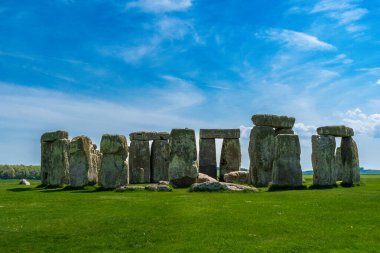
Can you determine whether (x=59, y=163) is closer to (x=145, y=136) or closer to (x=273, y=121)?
(x=145, y=136)

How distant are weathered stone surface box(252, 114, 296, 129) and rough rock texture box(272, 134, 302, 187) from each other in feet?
14.5

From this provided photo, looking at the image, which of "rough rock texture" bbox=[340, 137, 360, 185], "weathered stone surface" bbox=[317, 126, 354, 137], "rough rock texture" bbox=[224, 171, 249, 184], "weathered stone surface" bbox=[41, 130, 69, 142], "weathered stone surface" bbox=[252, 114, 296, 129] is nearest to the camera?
"weathered stone surface" bbox=[317, 126, 354, 137]

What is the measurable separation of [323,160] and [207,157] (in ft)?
42.9

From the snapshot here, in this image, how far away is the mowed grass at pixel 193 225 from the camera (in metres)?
11.9

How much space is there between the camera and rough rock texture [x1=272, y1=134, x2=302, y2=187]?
84.4 ft

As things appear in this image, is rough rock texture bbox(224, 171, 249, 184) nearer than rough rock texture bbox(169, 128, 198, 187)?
No

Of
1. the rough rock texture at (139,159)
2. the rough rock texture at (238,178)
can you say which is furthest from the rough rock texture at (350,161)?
the rough rock texture at (139,159)

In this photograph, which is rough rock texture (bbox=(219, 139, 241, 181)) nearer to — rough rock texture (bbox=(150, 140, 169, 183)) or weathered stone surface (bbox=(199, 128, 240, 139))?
weathered stone surface (bbox=(199, 128, 240, 139))

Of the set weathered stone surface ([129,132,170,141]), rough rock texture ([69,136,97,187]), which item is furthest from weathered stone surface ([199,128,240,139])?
rough rock texture ([69,136,97,187])

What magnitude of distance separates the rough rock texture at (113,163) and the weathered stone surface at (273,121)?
8585 mm

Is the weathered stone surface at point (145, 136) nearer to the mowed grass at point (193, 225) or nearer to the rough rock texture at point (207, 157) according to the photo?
the rough rock texture at point (207, 157)

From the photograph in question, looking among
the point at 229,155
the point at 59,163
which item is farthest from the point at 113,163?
the point at 229,155

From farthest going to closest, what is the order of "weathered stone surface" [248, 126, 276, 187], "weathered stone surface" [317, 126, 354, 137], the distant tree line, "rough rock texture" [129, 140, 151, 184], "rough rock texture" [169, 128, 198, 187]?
the distant tree line
"rough rock texture" [129, 140, 151, 184]
"weathered stone surface" [248, 126, 276, 187]
"rough rock texture" [169, 128, 198, 187]
"weathered stone surface" [317, 126, 354, 137]

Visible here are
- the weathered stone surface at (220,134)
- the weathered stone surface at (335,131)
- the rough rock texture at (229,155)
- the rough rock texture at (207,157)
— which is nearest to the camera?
the weathered stone surface at (335,131)
